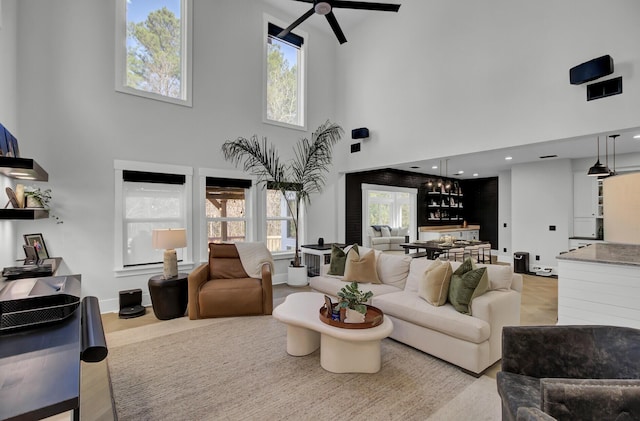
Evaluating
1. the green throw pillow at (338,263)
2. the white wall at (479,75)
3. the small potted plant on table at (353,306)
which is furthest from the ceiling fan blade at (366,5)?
the small potted plant on table at (353,306)

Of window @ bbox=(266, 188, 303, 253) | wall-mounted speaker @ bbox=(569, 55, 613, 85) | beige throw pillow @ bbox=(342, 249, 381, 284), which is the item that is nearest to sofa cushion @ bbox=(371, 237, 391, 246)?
window @ bbox=(266, 188, 303, 253)

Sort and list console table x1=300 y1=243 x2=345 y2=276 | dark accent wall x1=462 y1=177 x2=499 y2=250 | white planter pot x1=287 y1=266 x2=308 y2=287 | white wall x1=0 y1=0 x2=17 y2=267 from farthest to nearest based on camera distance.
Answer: dark accent wall x1=462 y1=177 x2=499 y2=250
console table x1=300 y1=243 x2=345 y2=276
white planter pot x1=287 y1=266 x2=308 y2=287
white wall x1=0 y1=0 x2=17 y2=267

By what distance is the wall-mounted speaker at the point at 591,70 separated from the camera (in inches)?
131

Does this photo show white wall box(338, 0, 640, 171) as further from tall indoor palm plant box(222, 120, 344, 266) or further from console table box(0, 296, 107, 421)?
console table box(0, 296, 107, 421)

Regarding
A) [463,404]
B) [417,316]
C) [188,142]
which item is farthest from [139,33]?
[463,404]

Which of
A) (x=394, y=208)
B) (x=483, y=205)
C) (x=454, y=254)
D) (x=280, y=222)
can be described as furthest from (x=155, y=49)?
(x=483, y=205)

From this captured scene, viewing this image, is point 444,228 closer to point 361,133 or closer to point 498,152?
point 498,152

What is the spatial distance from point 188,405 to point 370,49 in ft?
21.4

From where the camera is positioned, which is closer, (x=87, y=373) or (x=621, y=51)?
(x=87, y=373)

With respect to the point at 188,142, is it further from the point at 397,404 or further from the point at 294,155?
the point at 397,404

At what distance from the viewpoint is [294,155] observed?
20.7 ft

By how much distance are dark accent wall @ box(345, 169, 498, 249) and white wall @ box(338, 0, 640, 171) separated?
919 mm

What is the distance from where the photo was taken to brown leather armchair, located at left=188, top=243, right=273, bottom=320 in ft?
12.9

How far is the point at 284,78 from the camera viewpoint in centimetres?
636
